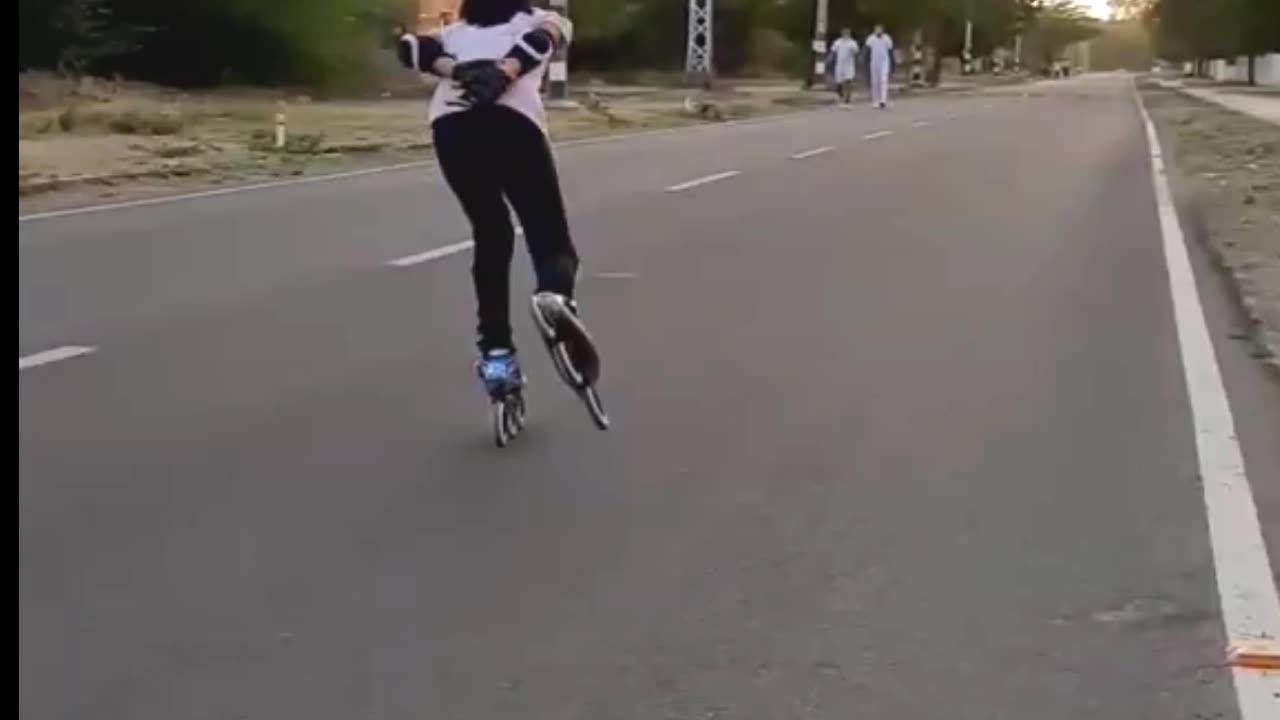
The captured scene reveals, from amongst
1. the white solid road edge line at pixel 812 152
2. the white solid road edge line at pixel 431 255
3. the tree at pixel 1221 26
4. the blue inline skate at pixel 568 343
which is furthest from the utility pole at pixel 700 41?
the blue inline skate at pixel 568 343

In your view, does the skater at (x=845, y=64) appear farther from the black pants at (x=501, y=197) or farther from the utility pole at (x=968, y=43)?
the black pants at (x=501, y=197)

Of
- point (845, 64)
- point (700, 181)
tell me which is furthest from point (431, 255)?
point (845, 64)

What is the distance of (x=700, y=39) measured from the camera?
48469 mm

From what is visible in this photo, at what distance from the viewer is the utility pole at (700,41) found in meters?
46.1

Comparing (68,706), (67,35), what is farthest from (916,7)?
(68,706)

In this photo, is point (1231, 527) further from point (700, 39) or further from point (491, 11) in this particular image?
point (700, 39)

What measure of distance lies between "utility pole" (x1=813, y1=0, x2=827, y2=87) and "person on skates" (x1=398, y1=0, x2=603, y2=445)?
51.1 meters

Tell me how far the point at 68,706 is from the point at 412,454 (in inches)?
111

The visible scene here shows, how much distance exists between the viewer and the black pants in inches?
285

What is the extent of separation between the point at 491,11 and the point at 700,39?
Answer: 4177 cm

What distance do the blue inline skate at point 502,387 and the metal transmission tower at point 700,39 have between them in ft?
125

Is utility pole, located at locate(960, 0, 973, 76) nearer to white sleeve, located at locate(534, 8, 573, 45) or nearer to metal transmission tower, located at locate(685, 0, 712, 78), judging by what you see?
metal transmission tower, located at locate(685, 0, 712, 78)

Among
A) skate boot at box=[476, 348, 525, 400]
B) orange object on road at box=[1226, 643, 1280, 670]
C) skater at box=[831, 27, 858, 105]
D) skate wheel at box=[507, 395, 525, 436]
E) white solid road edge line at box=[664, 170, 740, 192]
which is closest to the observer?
orange object on road at box=[1226, 643, 1280, 670]

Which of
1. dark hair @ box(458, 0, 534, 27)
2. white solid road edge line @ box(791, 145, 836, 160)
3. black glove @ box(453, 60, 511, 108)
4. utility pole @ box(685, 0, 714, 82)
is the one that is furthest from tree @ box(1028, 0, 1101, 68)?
black glove @ box(453, 60, 511, 108)
